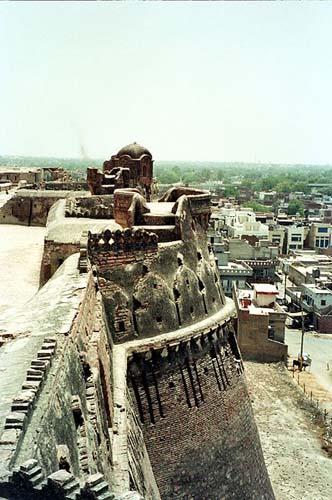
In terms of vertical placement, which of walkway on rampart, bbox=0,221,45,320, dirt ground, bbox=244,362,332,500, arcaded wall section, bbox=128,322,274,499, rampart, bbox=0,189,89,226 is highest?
rampart, bbox=0,189,89,226

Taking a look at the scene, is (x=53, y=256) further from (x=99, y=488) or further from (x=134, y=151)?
(x=134, y=151)

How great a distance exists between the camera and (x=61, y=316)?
10.0m

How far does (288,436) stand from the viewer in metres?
28.0

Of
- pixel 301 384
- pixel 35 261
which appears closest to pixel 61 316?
pixel 35 261

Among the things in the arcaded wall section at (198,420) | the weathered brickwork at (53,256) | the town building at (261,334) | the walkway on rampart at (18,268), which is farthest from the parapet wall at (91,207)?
the town building at (261,334)

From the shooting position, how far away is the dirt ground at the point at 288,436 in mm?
23439

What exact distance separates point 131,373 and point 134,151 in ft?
87.3

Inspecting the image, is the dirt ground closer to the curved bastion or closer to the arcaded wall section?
the arcaded wall section

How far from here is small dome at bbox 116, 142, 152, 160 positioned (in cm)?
3903

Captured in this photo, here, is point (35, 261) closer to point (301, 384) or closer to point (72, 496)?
point (72, 496)

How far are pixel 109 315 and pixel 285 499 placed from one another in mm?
12504

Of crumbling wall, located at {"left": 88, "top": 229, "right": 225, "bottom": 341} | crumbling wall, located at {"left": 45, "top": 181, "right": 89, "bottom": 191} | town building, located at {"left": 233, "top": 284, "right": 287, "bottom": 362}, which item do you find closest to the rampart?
crumbling wall, located at {"left": 45, "top": 181, "right": 89, "bottom": 191}

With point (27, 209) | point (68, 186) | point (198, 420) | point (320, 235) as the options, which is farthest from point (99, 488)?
point (320, 235)

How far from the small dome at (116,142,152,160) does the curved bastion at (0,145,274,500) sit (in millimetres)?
16609
